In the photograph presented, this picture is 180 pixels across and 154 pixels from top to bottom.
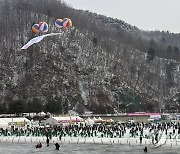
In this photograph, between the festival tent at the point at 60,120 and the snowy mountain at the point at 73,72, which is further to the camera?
the snowy mountain at the point at 73,72

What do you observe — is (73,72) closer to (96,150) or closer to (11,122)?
(11,122)

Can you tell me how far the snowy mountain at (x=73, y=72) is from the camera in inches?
4075

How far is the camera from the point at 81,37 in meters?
135

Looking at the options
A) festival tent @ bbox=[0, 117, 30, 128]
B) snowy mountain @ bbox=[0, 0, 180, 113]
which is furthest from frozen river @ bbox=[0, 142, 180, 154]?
snowy mountain @ bbox=[0, 0, 180, 113]

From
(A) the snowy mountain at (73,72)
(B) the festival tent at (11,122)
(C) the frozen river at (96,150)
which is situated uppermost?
(A) the snowy mountain at (73,72)

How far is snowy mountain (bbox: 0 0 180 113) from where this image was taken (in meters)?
104

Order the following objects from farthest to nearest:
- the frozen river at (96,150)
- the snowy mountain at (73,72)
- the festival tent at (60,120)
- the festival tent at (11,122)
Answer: the snowy mountain at (73,72)
the festival tent at (60,120)
the festival tent at (11,122)
the frozen river at (96,150)

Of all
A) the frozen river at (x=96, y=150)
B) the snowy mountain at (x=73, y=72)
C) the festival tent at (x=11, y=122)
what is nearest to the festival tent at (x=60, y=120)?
the festival tent at (x=11, y=122)

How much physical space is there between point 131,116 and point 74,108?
20.3m

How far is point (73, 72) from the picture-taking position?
114 meters

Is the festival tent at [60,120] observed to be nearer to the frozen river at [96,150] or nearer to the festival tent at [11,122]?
the festival tent at [11,122]

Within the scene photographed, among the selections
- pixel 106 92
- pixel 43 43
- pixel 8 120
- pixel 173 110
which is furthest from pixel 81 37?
pixel 8 120

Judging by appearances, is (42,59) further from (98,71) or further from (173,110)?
(173,110)

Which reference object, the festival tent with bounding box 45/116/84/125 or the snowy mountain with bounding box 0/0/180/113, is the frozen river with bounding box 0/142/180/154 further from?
the snowy mountain with bounding box 0/0/180/113
